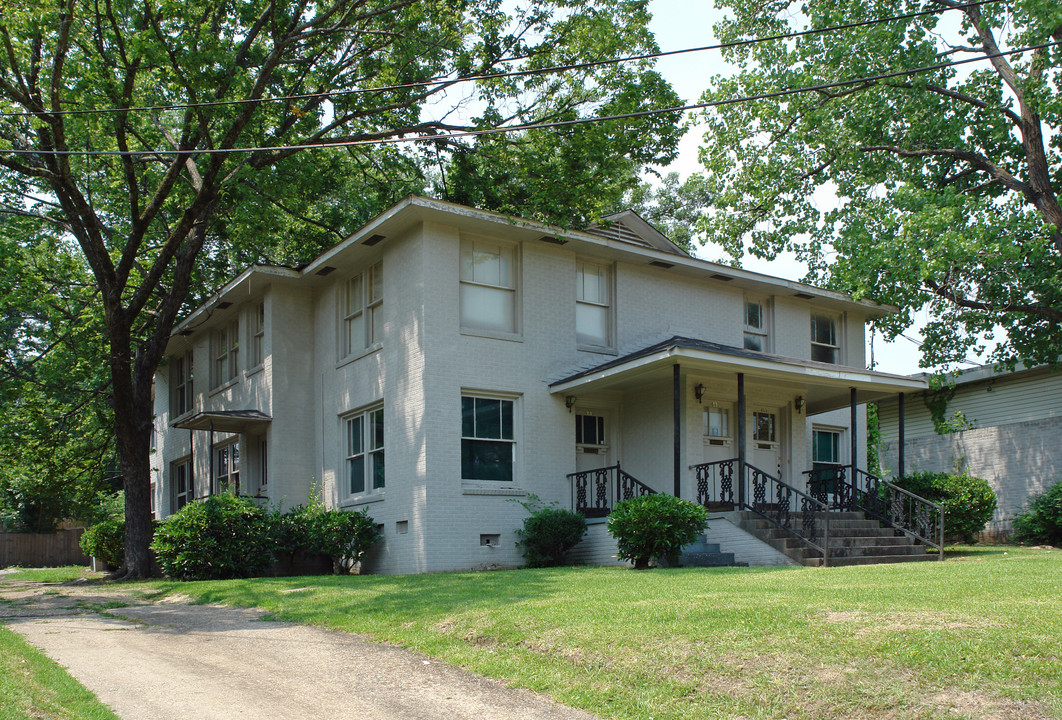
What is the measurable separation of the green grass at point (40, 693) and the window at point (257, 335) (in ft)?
44.4

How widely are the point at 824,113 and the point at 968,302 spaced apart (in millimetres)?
5747

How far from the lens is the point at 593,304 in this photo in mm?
19312

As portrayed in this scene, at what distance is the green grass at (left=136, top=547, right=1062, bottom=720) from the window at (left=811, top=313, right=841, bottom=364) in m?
11.4

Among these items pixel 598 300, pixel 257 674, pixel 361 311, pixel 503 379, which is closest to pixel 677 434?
pixel 503 379

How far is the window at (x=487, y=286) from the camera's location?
17.7 m

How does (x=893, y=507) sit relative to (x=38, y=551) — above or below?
above

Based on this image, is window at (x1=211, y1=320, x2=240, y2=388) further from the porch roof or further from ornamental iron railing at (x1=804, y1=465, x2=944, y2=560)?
ornamental iron railing at (x1=804, y1=465, x2=944, y2=560)

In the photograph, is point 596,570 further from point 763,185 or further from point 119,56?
point 763,185

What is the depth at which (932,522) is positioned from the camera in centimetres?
1739

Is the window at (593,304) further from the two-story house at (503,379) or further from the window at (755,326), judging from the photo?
the window at (755,326)

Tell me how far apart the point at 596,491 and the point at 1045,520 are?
383 inches

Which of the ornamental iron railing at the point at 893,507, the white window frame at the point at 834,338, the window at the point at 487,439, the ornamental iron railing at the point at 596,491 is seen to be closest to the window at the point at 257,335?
the window at the point at 487,439

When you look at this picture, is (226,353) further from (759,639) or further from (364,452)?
(759,639)

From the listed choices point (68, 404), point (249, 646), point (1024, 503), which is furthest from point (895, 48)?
point (68, 404)
